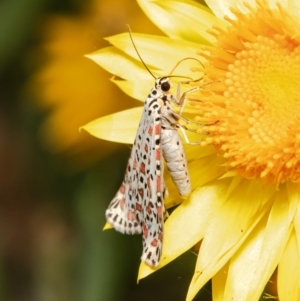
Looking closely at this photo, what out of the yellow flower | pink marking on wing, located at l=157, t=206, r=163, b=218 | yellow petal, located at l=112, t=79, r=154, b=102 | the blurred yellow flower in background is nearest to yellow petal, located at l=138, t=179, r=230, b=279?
the yellow flower

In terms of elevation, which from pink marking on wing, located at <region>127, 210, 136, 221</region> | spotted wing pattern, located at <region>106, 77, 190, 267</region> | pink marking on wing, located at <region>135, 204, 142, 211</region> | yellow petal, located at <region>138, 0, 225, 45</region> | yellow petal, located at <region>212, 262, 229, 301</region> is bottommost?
yellow petal, located at <region>212, 262, 229, 301</region>

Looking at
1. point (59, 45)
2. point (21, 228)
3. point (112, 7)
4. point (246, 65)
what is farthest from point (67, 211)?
point (246, 65)

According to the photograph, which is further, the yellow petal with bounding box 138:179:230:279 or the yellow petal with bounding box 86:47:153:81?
the yellow petal with bounding box 86:47:153:81

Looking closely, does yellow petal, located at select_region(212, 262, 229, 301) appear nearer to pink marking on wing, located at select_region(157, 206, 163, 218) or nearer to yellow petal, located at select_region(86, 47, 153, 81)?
pink marking on wing, located at select_region(157, 206, 163, 218)

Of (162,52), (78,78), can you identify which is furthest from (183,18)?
(78,78)

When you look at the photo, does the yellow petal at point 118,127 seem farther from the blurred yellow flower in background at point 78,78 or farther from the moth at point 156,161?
the blurred yellow flower in background at point 78,78

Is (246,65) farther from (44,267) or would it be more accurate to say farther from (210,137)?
(44,267)

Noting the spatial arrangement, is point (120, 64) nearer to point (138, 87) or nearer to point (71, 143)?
point (138, 87)
